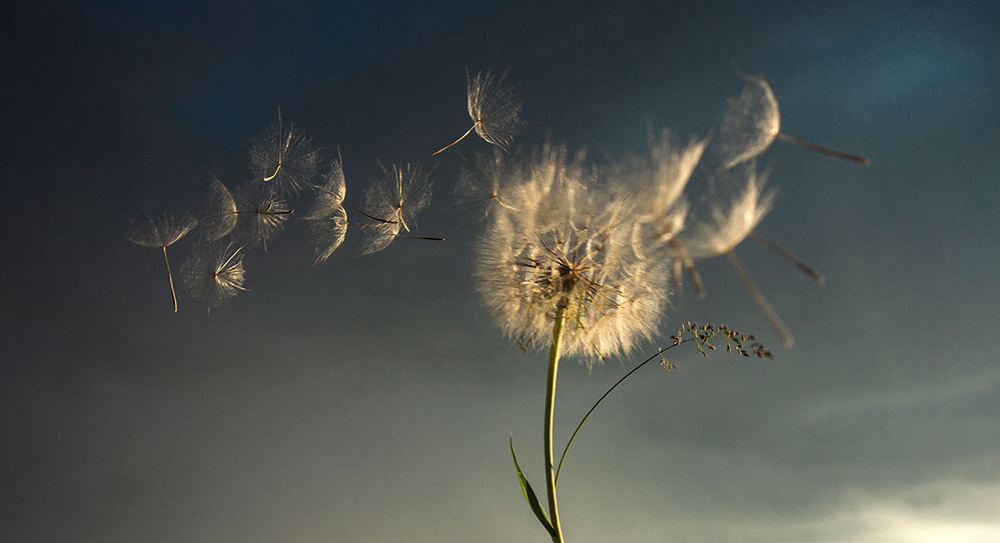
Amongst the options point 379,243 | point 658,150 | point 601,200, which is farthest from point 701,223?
point 379,243

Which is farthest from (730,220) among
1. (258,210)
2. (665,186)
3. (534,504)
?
(258,210)

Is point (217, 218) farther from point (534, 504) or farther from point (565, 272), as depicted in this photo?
point (534, 504)

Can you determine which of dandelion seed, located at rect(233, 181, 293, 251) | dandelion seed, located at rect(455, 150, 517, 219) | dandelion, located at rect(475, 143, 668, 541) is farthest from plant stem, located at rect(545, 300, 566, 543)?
dandelion seed, located at rect(233, 181, 293, 251)

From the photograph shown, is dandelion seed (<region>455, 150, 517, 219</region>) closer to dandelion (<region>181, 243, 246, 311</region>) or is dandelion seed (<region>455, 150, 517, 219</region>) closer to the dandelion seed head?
the dandelion seed head

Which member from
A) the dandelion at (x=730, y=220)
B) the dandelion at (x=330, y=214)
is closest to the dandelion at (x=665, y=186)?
the dandelion at (x=730, y=220)

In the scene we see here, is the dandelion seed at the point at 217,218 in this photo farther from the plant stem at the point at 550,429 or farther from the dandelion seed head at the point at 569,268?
the plant stem at the point at 550,429

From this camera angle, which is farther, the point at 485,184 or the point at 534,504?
the point at 485,184

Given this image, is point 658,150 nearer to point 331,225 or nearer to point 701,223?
point 701,223
